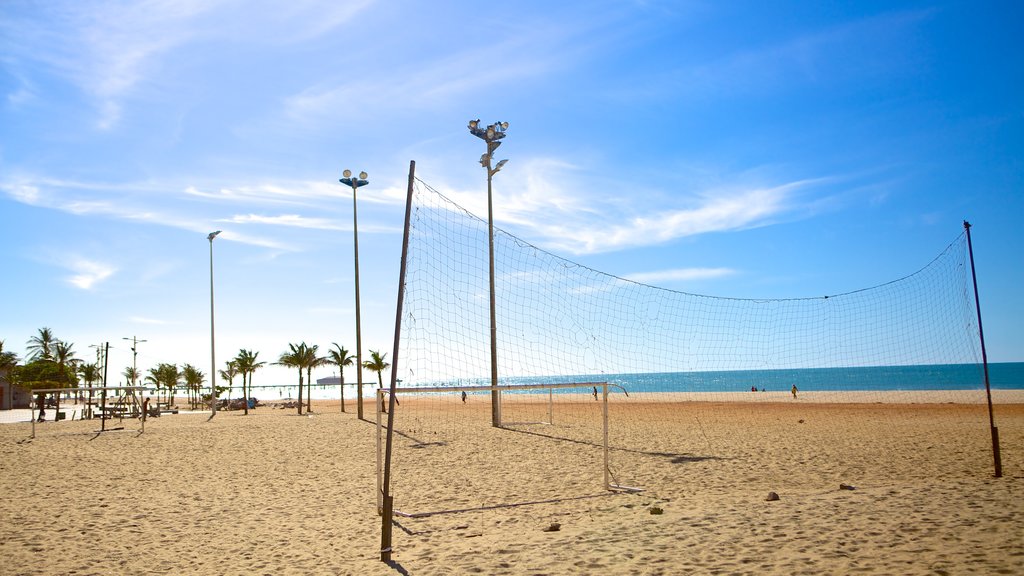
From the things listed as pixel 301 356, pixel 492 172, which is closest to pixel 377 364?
pixel 301 356

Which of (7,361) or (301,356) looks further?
(7,361)

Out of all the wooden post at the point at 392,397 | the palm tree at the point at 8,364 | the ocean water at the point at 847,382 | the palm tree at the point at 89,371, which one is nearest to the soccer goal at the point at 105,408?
the palm tree at the point at 8,364


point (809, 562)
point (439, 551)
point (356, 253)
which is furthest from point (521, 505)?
point (356, 253)

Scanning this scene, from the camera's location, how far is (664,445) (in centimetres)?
1521

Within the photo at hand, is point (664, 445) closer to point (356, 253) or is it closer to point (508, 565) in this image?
point (508, 565)

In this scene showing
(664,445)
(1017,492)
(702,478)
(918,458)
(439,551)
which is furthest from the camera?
(664,445)

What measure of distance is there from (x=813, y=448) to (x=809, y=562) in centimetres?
989

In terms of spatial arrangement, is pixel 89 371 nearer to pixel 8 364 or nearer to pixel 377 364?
pixel 8 364

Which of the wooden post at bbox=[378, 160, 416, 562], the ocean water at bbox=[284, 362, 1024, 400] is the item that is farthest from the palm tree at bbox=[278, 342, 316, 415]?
the wooden post at bbox=[378, 160, 416, 562]

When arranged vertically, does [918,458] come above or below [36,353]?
below

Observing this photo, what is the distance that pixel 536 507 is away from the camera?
8.61 meters

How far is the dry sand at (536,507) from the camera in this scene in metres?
5.77

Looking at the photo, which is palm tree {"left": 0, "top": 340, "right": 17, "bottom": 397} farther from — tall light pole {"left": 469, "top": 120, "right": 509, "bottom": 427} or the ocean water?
tall light pole {"left": 469, "top": 120, "right": 509, "bottom": 427}

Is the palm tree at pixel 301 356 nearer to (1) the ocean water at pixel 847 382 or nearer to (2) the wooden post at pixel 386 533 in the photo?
(1) the ocean water at pixel 847 382
